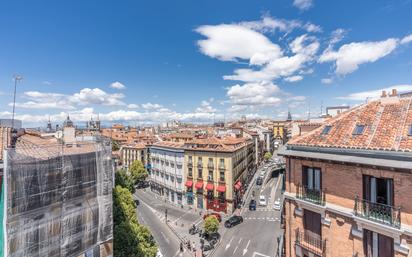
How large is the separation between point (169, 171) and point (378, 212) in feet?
163

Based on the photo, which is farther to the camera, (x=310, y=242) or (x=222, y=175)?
(x=222, y=175)

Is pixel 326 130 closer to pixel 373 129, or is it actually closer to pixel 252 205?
pixel 373 129

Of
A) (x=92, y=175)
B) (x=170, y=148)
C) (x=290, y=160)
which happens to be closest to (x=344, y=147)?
(x=290, y=160)

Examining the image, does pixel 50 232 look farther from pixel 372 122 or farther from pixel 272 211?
pixel 272 211

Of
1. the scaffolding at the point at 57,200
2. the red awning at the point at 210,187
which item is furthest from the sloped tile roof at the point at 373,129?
the red awning at the point at 210,187

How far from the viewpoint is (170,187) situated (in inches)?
2233

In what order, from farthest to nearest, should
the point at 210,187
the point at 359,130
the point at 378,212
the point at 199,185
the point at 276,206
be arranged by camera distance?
the point at 199,185, the point at 210,187, the point at 276,206, the point at 359,130, the point at 378,212

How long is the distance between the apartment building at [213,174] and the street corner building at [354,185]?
31.9 metres

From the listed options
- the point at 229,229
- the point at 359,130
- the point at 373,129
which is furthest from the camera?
the point at 229,229

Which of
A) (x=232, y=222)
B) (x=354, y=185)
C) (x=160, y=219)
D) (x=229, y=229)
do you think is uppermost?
(x=354, y=185)

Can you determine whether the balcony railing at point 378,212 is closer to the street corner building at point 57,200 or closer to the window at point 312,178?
the window at point 312,178

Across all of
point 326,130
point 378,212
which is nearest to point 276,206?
point 326,130

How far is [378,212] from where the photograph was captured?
37.8 ft

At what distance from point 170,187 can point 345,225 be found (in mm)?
47644
